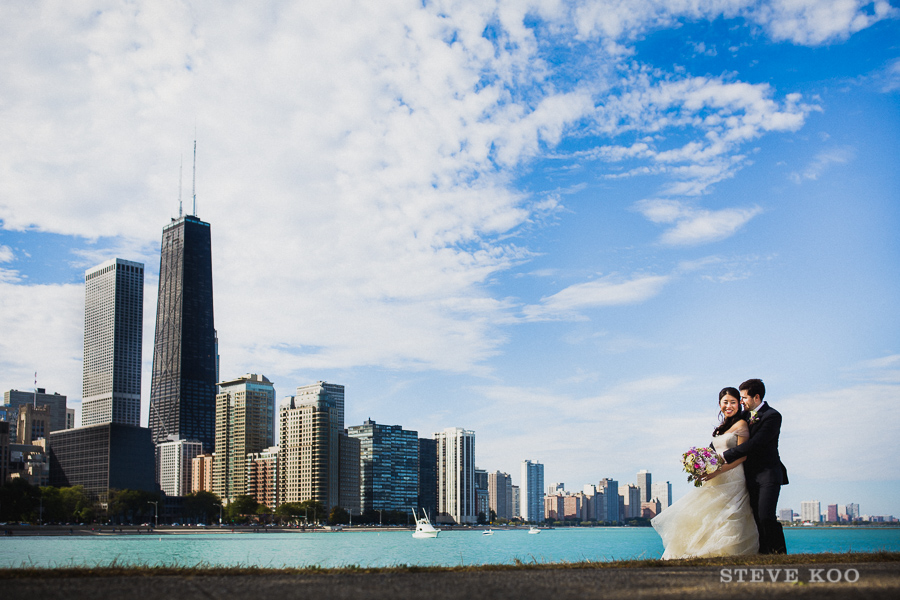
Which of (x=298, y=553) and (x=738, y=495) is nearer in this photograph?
(x=738, y=495)

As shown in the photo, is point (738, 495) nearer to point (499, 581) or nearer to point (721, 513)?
point (721, 513)

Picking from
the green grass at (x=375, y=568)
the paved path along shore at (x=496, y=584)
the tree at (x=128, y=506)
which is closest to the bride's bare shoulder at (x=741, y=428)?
the green grass at (x=375, y=568)

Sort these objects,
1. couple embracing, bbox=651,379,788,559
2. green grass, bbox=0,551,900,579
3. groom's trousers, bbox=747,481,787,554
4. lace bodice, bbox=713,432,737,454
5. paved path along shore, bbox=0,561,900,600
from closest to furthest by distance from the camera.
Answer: paved path along shore, bbox=0,561,900,600, green grass, bbox=0,551,900,579, groom's trousers, bbox=747,481,787,554, couple embracing, bbox=651,379,788,559, lace bodice, bbox=713,432,737,454

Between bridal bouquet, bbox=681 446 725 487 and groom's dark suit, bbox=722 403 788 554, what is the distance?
0.19 m

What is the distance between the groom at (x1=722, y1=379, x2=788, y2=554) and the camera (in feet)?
40.5

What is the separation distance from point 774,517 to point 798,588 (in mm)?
4968

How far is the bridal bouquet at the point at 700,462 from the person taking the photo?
12625 millimetres

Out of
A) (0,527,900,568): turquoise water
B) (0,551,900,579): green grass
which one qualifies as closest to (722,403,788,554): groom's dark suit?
(0,551,900,579): green grass

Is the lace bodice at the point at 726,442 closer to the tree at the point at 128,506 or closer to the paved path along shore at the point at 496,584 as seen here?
the paved path along shore at the point at 496,584

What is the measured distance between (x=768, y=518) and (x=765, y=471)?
720 mm

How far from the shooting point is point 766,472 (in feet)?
41.0

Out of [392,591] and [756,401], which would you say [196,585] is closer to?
[392,591]

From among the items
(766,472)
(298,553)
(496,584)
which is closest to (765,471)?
(766,472)

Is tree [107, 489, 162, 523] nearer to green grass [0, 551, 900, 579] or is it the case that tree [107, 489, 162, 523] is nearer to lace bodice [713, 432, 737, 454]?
green grass [0, 551, 900, 579]
